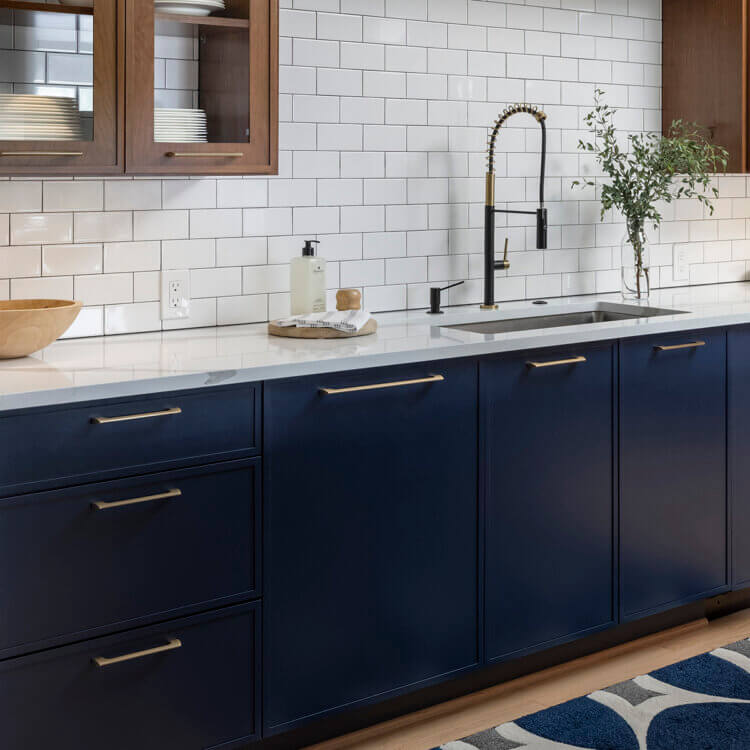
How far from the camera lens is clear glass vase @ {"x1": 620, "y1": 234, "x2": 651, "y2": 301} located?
3459mm

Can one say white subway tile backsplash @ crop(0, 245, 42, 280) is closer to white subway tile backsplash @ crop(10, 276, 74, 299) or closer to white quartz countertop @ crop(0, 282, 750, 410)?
white subway tile backsplash @ crop(10, 276, 74, 299)

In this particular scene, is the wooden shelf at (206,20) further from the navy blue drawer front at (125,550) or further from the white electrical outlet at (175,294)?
the navy blue drawer front at (125,550)

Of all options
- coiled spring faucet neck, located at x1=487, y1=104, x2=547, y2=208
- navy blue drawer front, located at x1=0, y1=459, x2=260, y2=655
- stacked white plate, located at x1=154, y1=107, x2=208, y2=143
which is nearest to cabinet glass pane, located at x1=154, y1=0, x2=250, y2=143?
stacked white plate, located at x1=154, y1=107, x2=208, y2=143

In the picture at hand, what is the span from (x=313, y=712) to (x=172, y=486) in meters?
0.68

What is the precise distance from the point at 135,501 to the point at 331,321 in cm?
75

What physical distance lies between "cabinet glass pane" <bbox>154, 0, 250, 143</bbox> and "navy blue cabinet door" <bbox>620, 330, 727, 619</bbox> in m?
1.22

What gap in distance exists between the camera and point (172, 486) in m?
2.17

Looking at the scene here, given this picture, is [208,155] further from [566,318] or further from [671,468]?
[671,468]

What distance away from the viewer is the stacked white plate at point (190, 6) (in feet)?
7.88

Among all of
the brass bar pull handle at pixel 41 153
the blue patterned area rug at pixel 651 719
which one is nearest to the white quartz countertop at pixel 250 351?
the brass bar pull handle at pixel 41 153

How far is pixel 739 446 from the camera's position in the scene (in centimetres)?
317

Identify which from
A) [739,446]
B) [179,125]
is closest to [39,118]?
[179,125]

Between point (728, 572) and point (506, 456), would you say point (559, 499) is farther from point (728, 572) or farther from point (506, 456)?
point (728, 572)

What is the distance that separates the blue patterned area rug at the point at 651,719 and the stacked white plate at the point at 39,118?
1.71 metres
